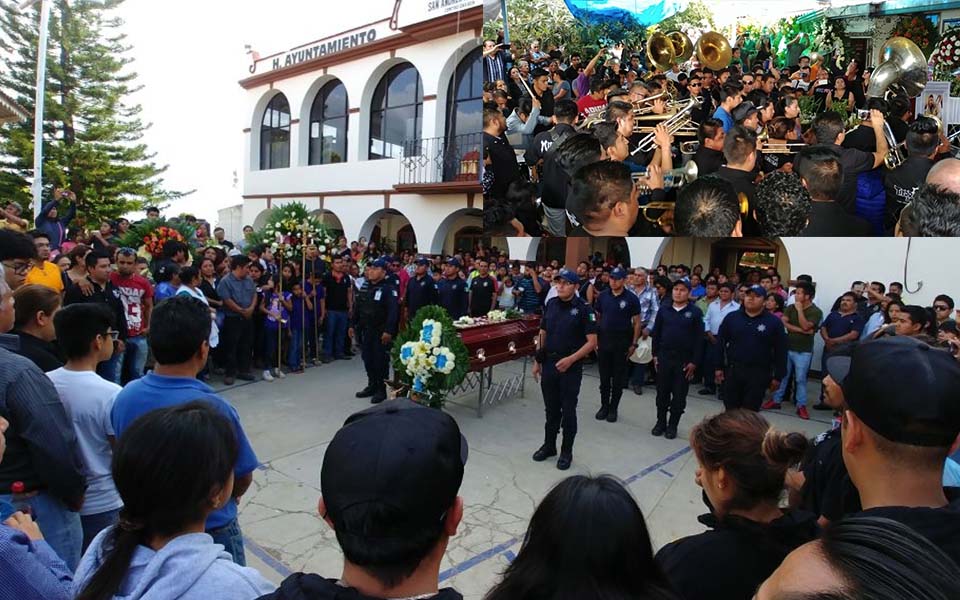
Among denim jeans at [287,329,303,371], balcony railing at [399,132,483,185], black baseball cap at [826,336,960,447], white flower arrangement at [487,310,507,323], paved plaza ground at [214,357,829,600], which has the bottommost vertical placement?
paved plaza ground at [214,357,829,600]

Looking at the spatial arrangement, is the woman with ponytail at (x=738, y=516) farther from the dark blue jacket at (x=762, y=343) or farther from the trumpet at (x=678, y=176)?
the dark blue jacket at (x=762, y=343)

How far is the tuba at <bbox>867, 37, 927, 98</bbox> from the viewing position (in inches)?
98.9

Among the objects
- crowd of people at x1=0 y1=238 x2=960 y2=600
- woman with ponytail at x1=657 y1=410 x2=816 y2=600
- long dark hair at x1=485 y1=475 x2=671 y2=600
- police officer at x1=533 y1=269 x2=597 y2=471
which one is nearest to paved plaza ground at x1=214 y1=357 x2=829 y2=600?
police officer at x1=533 y1=269 x2=597 y2=471

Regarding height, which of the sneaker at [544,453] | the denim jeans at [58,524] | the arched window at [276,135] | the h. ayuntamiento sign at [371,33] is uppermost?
the h. ayuntamiento sign at [371,33]

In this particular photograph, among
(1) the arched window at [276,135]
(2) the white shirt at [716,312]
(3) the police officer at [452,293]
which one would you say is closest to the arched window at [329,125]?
(1) the arched window at [276,135]

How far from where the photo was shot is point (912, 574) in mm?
725

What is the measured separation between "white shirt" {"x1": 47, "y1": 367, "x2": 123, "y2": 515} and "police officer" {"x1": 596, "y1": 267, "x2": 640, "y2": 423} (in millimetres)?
5184

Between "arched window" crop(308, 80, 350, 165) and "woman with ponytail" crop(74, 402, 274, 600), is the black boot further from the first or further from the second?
"arched window" crop(308, 80, 350, 165)

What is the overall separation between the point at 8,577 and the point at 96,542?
→ 168mm

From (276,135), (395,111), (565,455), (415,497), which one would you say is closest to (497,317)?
(565,455)

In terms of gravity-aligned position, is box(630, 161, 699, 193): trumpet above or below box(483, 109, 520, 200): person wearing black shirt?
below

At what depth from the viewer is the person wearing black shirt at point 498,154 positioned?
14.1ft

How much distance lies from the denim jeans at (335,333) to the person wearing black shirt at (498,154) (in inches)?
208

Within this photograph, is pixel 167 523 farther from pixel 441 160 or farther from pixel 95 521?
pixel 441 160
